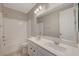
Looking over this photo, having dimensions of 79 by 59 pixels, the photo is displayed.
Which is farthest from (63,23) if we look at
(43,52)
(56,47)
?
(43,52)

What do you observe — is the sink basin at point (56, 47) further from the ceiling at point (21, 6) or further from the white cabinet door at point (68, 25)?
the ceiling at point (21, 6)

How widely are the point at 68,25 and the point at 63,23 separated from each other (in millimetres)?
99

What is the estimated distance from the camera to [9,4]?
1.27m

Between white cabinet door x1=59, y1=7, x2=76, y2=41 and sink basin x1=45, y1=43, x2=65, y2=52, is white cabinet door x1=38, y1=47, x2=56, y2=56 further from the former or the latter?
white cabinet door x1=59, y1=7, x2=76, y2=41

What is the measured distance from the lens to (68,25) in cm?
123

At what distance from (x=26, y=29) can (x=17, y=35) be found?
0.20 m

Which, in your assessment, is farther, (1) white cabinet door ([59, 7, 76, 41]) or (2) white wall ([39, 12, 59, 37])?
(2) white wall ([39, 12, 59, 37])

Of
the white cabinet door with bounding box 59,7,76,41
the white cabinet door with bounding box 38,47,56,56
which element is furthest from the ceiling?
the white cabinet door with bounding box 38,47,56,56

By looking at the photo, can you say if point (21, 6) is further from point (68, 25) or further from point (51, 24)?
point (68, 25)

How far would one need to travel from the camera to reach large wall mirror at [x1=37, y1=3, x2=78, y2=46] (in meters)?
1.20

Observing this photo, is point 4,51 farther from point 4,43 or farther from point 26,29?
point 26,29

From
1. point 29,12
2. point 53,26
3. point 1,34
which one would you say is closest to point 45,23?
point 53,26

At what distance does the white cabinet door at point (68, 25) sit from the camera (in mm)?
1203

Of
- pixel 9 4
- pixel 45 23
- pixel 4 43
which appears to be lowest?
pixel 4 43
